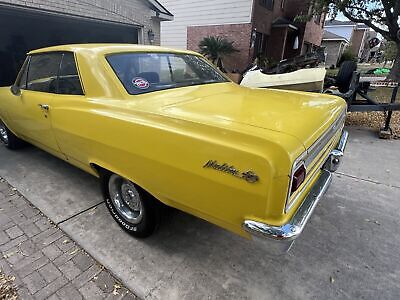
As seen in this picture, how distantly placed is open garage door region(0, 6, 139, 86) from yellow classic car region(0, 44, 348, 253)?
15.5 ft

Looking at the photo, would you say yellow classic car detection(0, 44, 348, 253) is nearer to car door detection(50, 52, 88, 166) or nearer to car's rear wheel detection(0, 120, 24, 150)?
car door detection(50, 52, 88, 166)

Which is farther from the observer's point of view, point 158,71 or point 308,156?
point 158,71

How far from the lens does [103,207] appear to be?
3.08 metres

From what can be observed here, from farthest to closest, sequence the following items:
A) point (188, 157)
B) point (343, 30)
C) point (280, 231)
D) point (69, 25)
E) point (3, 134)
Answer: point (343, 30) → point (69, 25) → point (3, 134) → point (188, 157) → point (280, 231)

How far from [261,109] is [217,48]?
11611mm

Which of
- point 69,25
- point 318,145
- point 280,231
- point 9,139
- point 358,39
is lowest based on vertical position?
point 9,139

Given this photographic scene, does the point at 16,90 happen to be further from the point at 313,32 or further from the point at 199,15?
the point at 313,32

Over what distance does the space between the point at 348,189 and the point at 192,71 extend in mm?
2511

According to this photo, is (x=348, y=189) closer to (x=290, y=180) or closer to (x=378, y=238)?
(x=378, y=238)

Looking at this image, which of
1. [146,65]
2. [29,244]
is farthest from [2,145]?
[146,65]

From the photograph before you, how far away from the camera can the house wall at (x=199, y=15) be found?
12.9 meters

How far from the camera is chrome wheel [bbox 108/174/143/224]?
2512 millimetres

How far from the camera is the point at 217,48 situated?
41.8 feet

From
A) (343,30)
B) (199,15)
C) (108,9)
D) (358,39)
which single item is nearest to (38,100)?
(108,9)
